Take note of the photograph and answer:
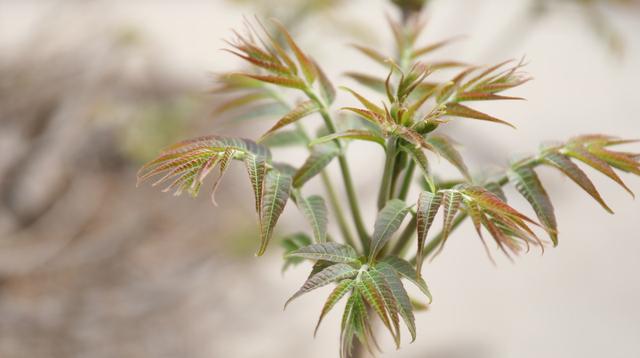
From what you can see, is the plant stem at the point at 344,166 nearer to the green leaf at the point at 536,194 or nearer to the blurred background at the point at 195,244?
the green leaf at the point at 536,194

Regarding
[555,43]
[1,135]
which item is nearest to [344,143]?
[1,135]

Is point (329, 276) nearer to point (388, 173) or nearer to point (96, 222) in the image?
point (388, 173)

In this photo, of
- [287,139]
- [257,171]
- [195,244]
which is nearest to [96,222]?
[195,244]

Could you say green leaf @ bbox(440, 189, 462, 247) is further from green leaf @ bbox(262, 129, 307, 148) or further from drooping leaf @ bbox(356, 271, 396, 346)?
green leaf @ bbox(262, 129, 307, 148)

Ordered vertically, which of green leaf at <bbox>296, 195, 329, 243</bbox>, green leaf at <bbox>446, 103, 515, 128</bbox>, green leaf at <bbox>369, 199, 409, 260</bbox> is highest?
green leaf at <bbox>446, 103, 515, 128</bbox>

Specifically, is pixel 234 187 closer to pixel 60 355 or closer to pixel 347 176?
pixel 60 355

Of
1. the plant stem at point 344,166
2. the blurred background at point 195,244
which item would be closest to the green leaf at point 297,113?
the plant stem at point 344,166

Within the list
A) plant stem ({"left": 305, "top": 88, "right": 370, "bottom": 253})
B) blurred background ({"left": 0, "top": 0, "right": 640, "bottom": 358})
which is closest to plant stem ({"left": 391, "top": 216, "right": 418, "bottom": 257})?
plant stem ({"left": 305, "top": 88, "right": 370, "bottom": 253})
